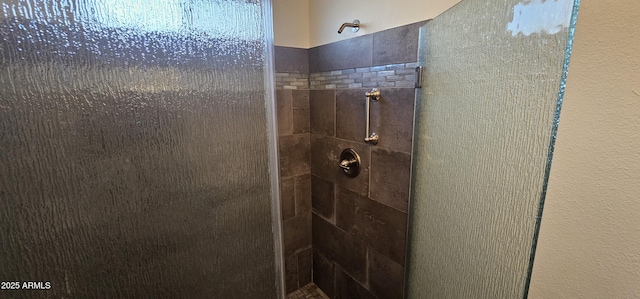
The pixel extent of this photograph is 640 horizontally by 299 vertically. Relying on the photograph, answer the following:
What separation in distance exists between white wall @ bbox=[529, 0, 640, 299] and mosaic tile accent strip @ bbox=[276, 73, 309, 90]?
4.17 feet

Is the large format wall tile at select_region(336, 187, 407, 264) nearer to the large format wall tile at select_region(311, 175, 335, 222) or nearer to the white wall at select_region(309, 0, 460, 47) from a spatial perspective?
the large format wall tile at select_region(311, 175, 335, 222)

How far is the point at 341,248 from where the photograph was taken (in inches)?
66.6

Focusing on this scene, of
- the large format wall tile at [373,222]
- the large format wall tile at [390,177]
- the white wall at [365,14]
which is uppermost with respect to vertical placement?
the white wall at [365,14]

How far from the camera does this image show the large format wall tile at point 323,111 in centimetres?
154

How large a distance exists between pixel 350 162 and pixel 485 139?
0.77 metres

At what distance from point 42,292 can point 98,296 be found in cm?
12

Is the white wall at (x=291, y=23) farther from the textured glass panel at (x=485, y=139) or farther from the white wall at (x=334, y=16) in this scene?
the textured glass panel at (x=485, y=139)

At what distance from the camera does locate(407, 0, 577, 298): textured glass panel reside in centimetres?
60

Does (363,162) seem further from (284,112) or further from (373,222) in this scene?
(284,112)

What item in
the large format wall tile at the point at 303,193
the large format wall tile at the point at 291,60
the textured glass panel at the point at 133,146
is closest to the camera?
the textured glass panel at the point at 133,146

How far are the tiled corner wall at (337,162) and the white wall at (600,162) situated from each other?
0.53 metres

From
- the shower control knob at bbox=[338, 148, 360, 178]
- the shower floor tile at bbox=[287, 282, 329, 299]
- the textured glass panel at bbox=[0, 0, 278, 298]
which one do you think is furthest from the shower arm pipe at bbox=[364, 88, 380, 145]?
the shower floor tile at bbox=[287, 282, 329, 299]

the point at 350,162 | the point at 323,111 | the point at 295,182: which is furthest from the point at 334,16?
the point at 295,182

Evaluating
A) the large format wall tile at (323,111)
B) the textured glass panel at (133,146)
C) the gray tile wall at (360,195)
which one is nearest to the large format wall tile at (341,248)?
the gray tile wall at (360,195)
